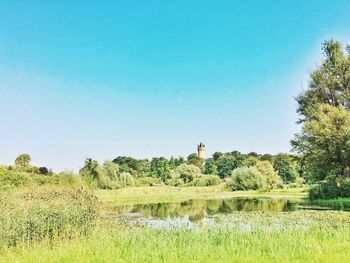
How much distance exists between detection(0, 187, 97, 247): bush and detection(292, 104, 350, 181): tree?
24.4m

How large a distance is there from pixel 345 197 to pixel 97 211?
25975mm

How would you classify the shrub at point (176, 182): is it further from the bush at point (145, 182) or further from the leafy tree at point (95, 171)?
the leafy tree at point (95, 171)

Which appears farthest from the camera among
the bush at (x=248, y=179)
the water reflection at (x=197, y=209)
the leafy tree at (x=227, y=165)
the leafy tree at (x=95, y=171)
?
the leafy tree at (x=227, y=165)

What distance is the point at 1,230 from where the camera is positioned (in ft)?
41.2

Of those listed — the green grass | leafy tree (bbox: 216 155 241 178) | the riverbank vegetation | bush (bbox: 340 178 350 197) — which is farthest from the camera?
leafy tree (bbox: 216 155 241 178)

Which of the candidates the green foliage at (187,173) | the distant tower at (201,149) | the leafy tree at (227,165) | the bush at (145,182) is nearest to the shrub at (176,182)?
the green foliage at (187,173)

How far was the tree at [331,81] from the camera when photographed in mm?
39125

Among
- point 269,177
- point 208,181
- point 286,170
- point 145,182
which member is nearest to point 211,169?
point 286,170

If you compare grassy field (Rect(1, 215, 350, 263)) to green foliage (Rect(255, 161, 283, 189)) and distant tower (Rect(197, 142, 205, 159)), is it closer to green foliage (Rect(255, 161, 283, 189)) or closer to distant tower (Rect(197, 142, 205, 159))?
green foliage (Rect(255, 161, 283, 189))

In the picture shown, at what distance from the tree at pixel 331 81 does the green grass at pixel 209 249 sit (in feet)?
93.9

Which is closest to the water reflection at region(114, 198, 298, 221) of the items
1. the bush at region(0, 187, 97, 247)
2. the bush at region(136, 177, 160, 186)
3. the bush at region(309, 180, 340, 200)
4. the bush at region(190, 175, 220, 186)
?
the bush at region(309, 180, 340, 200)

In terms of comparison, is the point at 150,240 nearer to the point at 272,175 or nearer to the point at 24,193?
the point at 24,193

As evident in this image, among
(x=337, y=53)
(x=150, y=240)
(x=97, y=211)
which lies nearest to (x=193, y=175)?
(x=337, y=53)

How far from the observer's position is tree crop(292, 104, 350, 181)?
1375 inches
